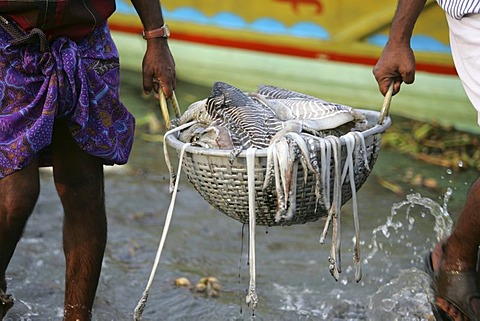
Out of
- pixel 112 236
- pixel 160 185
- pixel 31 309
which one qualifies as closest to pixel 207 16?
pixel 160 185

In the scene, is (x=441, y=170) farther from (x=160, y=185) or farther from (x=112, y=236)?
(x=112, y=236)

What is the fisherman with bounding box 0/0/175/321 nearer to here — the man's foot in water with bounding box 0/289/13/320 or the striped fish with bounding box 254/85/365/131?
the man's foot in water with bounding box 0/289/13/320

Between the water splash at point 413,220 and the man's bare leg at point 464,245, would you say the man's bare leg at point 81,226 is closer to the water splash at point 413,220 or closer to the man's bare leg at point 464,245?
the man's bare leg at point 464,245

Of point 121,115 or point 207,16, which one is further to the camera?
point 207,16

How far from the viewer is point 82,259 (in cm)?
334

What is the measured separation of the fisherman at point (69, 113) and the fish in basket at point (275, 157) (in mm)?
230

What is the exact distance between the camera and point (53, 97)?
2998 mm

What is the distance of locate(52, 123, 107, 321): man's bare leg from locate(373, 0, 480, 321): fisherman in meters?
1.11

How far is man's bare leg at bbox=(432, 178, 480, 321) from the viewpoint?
10.0 ft

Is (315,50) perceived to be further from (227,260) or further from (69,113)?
(69,113)

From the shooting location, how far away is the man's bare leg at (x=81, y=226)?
3.26 m

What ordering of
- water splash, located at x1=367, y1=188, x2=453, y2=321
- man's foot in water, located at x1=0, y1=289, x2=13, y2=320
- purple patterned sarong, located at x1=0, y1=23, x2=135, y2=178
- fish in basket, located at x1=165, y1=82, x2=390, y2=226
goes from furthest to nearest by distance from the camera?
water splash, located at x1=367, y1=188, x2=453, y2=321
man's foot in water, located at x1=0, y1=289, x2=13, y2=320
purple patterned sarong, located at x1=0, y1=23, x2=135, y2=178
fish in basket, located at x1=165, y1=82, x2=390, y2=226

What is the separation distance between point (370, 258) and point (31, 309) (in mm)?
1638

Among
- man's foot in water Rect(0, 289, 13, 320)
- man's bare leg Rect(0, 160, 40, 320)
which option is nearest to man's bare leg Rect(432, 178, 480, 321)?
man's bare leg Rect(0, 160, 40, 320)
